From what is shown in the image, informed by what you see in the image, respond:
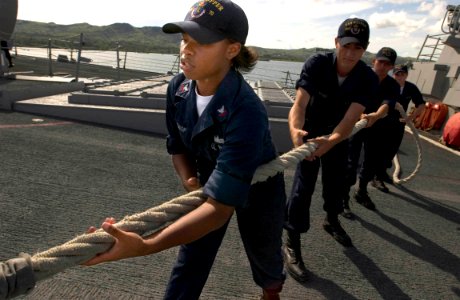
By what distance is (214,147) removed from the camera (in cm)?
167

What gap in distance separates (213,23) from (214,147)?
22.5 inches

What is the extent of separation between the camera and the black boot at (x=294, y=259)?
3.01m

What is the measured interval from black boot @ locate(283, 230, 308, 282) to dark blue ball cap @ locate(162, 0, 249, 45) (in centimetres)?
219

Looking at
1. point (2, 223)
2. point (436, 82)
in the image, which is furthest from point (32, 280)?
point (436, 82)

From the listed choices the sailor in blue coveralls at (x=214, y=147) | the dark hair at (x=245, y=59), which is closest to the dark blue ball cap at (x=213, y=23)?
the sailor in blue coveralls at (x=214, y=147)

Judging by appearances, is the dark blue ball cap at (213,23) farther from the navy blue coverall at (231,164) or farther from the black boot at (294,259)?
the black boot at (294,259)

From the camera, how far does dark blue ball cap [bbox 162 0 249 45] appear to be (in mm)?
1442

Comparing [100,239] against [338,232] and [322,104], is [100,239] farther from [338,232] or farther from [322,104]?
[338,232]

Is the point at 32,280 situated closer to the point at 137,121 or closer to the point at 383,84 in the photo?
the point at 383,84

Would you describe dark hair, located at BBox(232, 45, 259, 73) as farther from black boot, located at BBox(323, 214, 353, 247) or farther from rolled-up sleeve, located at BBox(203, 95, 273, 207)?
black boot, located at BBox(323, 214, 353, 247)

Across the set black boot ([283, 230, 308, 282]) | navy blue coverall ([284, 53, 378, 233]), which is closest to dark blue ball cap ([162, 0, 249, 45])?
navy blue coverall ([284, 53, 378, 233])

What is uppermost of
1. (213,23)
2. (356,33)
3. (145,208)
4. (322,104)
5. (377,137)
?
(356,33)

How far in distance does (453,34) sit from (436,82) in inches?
66.8

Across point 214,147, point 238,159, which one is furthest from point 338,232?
point 238,159
